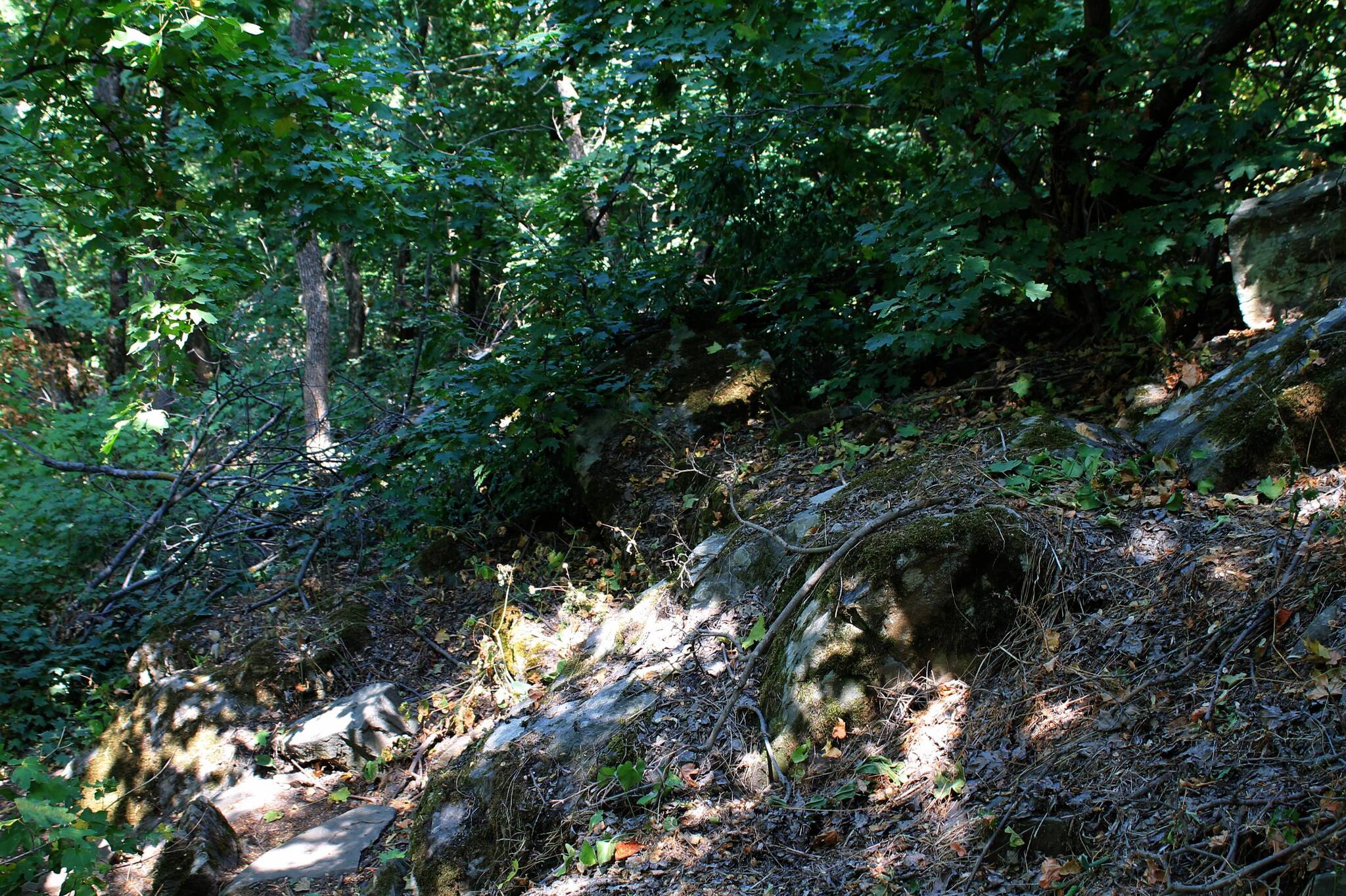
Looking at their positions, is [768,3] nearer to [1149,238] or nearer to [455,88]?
[1149,238]

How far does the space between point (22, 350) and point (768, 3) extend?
10.8 metres

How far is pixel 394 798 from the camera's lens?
5.05 meters

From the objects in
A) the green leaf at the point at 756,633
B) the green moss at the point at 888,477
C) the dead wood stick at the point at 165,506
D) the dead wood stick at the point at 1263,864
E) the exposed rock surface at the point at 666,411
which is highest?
the dead wood stick at the point at 165,506

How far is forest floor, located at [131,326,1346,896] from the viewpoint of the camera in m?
2.17

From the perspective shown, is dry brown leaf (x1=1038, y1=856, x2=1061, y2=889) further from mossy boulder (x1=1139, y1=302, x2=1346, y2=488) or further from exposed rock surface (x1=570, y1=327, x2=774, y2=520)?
exposed rock surface (x1=570, y1=327, x2=774, y2=520)

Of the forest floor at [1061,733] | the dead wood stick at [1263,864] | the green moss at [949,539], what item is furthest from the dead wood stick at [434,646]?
the dead wood stick at [1263,864]

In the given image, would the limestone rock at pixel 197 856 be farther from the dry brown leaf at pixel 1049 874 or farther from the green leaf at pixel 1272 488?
the green leaf at pixel 1272 488

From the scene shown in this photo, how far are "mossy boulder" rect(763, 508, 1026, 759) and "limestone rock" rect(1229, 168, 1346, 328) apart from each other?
234cm

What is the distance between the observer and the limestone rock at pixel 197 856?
4496mm

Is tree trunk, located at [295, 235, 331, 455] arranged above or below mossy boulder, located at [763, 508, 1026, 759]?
above

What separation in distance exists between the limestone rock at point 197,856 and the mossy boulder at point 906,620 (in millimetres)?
3529

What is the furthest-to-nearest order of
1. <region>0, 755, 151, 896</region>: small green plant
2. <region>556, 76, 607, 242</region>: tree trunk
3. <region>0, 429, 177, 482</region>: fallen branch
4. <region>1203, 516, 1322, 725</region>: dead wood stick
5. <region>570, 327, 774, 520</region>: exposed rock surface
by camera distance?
<region>556, 76, 607, 242</region>: tree trunk, <region>0, 429, 177, 482</region>: fallen branch, <region>570, 327, 774, 520</region>: exposed rock surface, <region>0, 755, 151, 896</region>: small green plant, <region>1203, 516, 1322, 725</region>: dead wood stick

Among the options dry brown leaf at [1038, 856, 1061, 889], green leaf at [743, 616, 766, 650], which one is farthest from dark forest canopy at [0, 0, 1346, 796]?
dry brown leaf at [1038, 856, 1061, 889]

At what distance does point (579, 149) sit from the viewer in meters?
11.9
